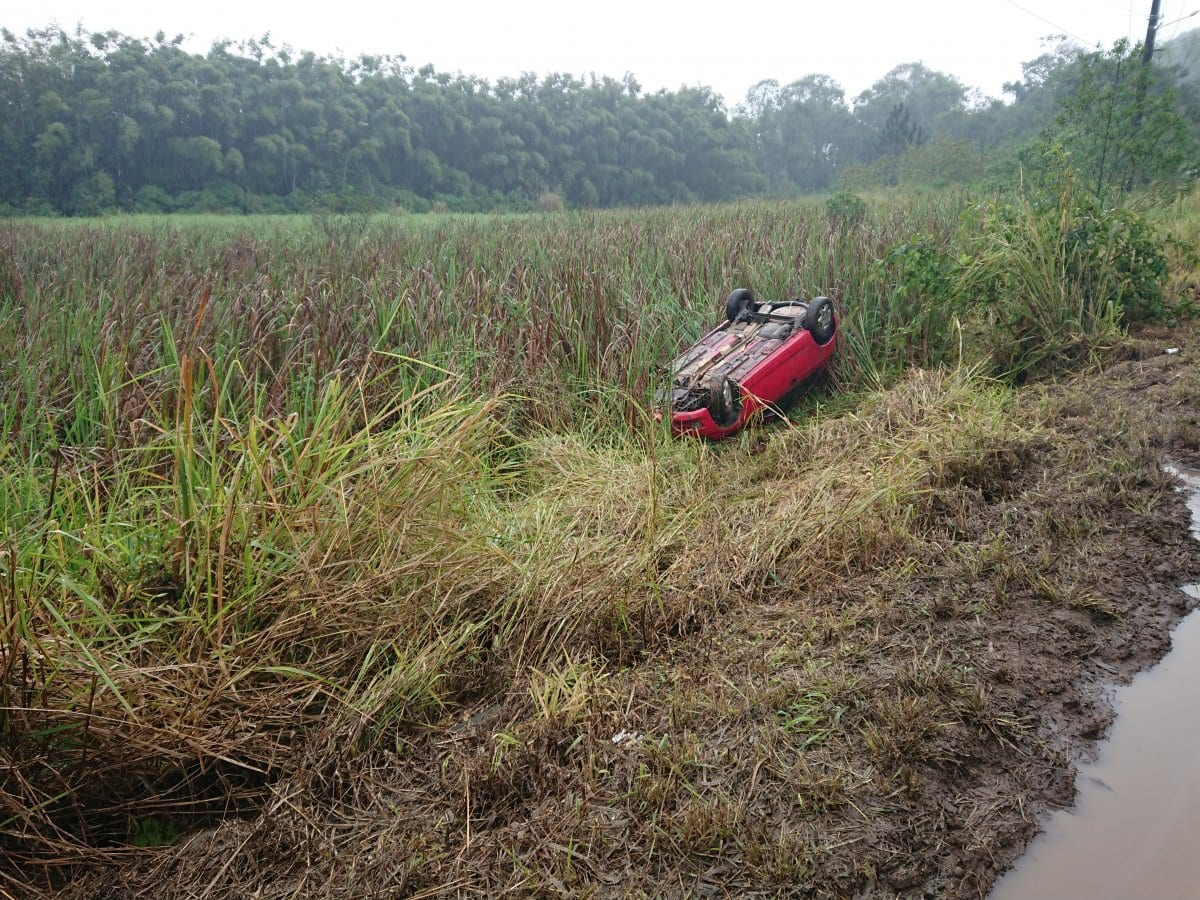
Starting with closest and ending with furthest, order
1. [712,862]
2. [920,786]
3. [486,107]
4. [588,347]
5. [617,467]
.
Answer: [712,862]
[920,786]
[617,467]
[588,347]
[486,107]

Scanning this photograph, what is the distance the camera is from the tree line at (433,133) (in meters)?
16.3

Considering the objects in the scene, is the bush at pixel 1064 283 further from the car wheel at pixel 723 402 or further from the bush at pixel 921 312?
the car wheel at pixel 723 402

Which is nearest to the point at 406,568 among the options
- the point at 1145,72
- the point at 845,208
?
the point at 1145,72

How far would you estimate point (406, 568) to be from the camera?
2.29 meters

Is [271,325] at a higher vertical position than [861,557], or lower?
higher

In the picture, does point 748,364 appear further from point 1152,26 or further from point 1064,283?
point 1152,26

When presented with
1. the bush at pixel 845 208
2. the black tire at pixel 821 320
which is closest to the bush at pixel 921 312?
the black tire at pixel 821 320

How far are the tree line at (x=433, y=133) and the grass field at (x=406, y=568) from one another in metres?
8.46

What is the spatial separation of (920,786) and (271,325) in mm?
3672

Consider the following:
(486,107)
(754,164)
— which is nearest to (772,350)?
(486,107)

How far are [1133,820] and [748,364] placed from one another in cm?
318

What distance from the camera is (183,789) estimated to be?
187cm

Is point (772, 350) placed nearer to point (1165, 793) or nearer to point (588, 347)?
point (588, 347)

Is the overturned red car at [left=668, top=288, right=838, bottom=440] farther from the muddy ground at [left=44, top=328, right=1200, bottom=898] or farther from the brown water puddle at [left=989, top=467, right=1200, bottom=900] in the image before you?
the brown water puddle at [left=989, top=467, right=1200, bottom=900]
